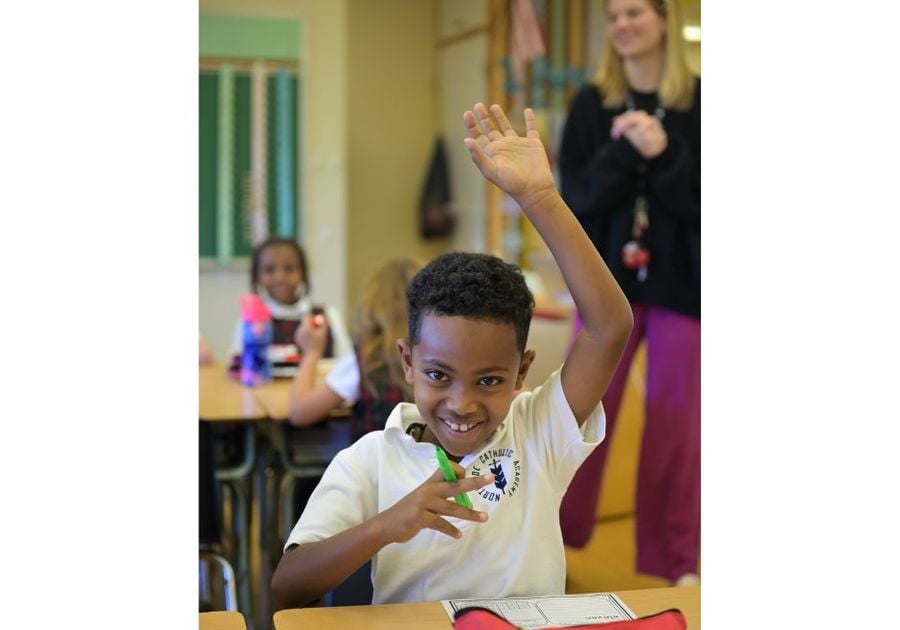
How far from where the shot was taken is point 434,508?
3.45 ft

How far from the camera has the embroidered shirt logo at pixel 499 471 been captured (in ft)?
3.99

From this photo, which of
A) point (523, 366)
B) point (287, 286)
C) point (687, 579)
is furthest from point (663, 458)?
point (523, 366)

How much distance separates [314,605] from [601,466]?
1.84 metres

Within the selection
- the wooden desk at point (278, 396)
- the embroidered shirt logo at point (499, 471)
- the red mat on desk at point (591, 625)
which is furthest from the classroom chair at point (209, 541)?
the red mat on desk at point (591, 625)

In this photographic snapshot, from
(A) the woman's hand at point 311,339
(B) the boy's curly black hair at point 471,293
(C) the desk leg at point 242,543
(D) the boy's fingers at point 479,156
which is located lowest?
(C) the desk leg at point 242,543

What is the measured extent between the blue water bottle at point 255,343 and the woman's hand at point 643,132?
1.16m

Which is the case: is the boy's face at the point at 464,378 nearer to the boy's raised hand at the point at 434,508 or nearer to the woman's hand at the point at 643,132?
the boy's raised hand at the point at 434,508

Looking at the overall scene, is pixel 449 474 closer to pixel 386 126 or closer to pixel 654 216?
pixel 654 216

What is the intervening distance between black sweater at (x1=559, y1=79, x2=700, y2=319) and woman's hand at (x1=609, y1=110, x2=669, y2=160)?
0.02m

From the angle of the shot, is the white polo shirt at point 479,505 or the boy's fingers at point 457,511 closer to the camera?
the boy's fingers at point 457,511
